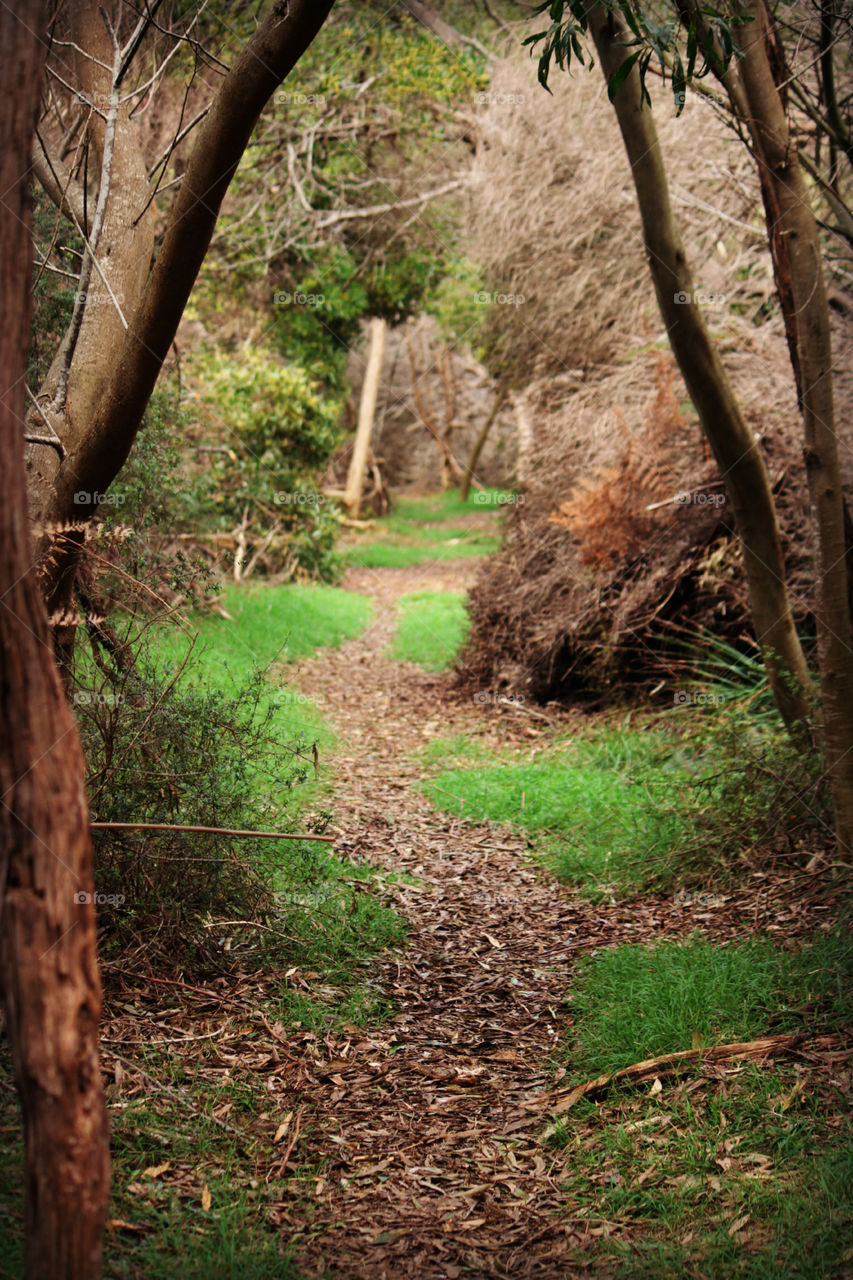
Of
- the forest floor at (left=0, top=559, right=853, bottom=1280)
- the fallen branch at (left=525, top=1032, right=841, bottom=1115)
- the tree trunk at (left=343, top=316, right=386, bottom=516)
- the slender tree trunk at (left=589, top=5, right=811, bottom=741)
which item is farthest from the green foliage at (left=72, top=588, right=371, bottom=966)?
the tree trunk at (left=343, top=316, right=386, bottom=516)

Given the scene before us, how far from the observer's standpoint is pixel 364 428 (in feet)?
61.9

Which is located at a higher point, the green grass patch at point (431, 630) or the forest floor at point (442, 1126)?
the green grass patch at point (431, 630)

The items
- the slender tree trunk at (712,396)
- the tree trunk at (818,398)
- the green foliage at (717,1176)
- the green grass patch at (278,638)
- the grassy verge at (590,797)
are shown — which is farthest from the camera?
the green grass patch at (278,638)

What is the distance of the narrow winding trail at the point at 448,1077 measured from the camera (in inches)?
103

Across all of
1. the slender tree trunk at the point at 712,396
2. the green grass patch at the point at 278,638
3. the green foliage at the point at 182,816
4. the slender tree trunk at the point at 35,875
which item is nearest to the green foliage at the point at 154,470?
the green grass patch at the point at 278,638

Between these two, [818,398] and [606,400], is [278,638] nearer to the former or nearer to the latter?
[606,400]

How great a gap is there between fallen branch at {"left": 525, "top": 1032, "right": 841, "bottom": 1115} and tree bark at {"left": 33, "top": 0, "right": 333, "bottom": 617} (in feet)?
8.01

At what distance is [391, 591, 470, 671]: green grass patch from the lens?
32.6ft

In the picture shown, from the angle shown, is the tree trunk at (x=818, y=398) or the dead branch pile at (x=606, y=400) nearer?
the tree trunk at (x=818, y=398)


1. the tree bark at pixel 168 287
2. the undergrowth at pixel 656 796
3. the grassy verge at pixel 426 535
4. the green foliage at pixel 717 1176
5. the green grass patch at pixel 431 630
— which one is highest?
the tree bark at pixel 168 287

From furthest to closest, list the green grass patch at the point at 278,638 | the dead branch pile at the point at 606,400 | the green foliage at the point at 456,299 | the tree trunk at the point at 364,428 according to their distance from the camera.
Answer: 1. the tree trunk at the point at 364,428
2. the green foliage at the point at 456,299
3. the dead branch pile at the point at 606,400
4. the green grass patch at the point at 278,638

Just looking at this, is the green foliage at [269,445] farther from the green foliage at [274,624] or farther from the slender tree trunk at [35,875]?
the slender tree trunk at [35,875]

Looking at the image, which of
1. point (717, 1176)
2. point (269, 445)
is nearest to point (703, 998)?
point (717, 1176)

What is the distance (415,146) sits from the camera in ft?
46.4
